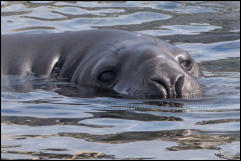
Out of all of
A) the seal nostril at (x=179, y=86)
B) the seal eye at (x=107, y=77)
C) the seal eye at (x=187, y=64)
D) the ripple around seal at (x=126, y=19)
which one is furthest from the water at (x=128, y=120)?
the ripple around seal at (x=126, y=19)

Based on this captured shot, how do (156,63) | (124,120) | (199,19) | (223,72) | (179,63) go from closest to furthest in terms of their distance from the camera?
1. (124,120)
2. (156,63)
3. (179,63)
4. (223,72)
5. (199,19)

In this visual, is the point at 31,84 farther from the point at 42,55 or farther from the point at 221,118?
the point at 221,118

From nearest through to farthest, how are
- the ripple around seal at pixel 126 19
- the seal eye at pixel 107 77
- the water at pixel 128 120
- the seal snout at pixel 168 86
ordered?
the water at pixel 128 120 < the seal snout at pixel 168 86 < the seal eye at pixel 107 77 < the ripple around seal at pixel 126 19

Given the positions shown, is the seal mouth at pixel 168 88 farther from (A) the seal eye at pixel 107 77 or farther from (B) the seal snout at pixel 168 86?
(A) the seal eye at pixel 107 77

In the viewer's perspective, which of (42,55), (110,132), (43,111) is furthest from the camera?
(42,55)

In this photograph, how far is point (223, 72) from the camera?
28.5 ft

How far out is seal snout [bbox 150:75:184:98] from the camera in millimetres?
6488

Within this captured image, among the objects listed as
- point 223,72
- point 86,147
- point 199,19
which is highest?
point 199,19

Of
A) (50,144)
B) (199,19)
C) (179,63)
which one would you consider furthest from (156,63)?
(199,19)

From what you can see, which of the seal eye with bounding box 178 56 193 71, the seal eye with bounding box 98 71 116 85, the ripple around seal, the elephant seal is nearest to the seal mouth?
the elephant seal

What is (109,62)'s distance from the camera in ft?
23.1

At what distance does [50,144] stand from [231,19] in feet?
28.7

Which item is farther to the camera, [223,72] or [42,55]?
[223,72]

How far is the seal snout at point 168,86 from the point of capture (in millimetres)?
6488
